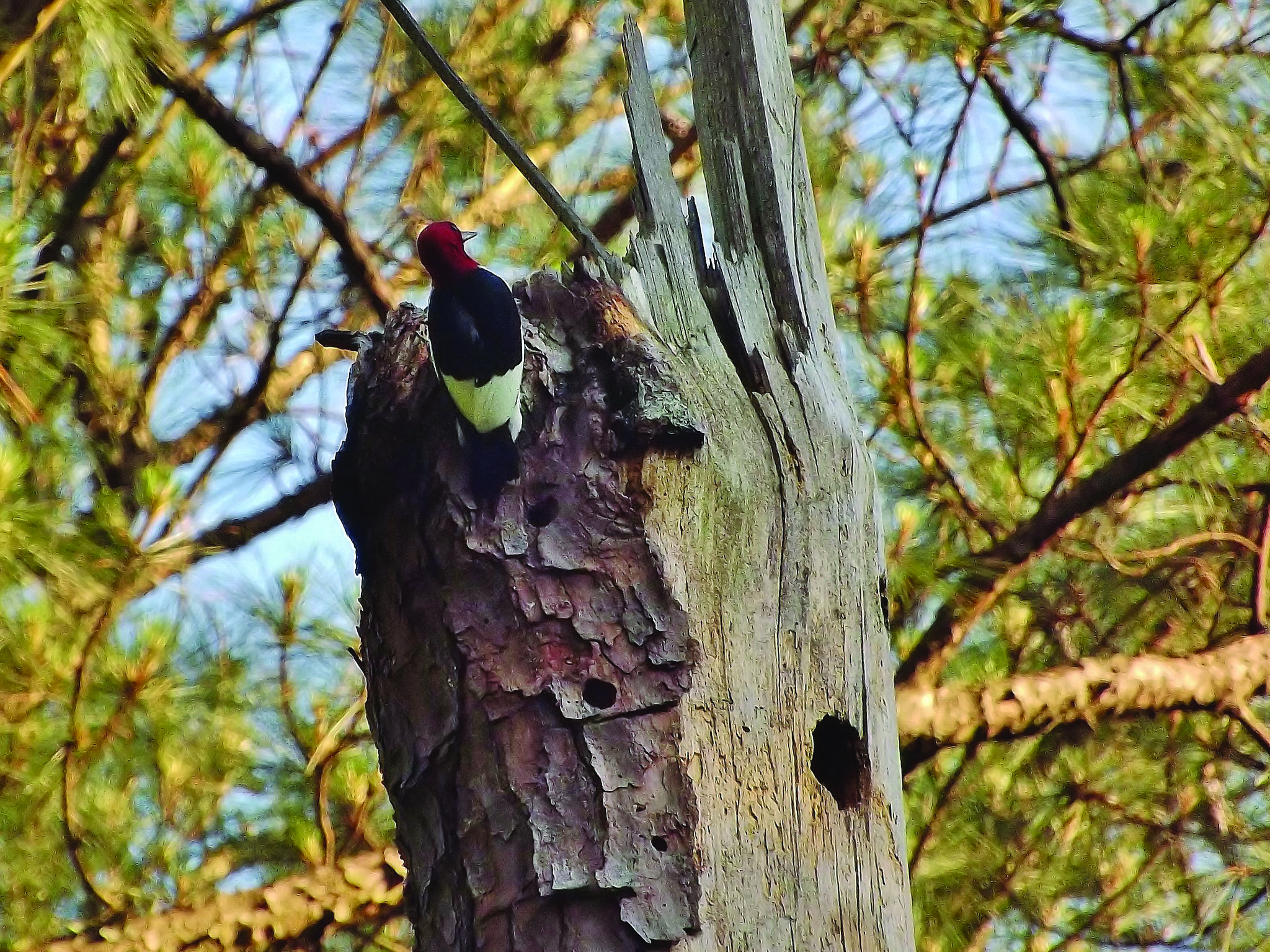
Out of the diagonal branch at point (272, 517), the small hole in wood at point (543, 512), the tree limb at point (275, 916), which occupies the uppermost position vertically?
the diagonal branch at point (272, 517)

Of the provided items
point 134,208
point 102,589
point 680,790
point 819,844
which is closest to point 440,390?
point 680,790

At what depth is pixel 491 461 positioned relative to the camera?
1773 mm

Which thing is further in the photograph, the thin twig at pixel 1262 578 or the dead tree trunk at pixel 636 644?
the thin twig at pixel 1262 578

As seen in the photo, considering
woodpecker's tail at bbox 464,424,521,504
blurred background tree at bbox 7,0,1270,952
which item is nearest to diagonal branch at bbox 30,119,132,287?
blurred background tree at bbox 7,0,1270,952

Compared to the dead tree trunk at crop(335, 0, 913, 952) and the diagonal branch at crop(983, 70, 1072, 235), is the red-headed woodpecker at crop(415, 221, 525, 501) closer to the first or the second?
the dead tree trunk at crop(335, 0, 913, 952)

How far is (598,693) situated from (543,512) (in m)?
0.27

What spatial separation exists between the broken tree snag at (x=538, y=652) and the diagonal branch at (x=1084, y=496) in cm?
166

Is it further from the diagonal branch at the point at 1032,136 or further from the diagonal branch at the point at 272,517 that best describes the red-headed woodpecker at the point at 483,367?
the diagonal branch at the point at 1032,136

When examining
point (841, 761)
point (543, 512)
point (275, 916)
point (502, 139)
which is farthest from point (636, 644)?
point (275, 916)

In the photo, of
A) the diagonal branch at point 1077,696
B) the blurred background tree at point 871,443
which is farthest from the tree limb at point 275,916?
the diagonal branch at point 1077,696

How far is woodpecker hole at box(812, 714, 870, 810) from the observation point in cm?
179

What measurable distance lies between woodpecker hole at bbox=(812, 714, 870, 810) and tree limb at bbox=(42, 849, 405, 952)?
5.31 ft

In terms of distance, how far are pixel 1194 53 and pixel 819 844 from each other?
2.61 metres

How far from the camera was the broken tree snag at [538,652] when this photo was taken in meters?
1.57
